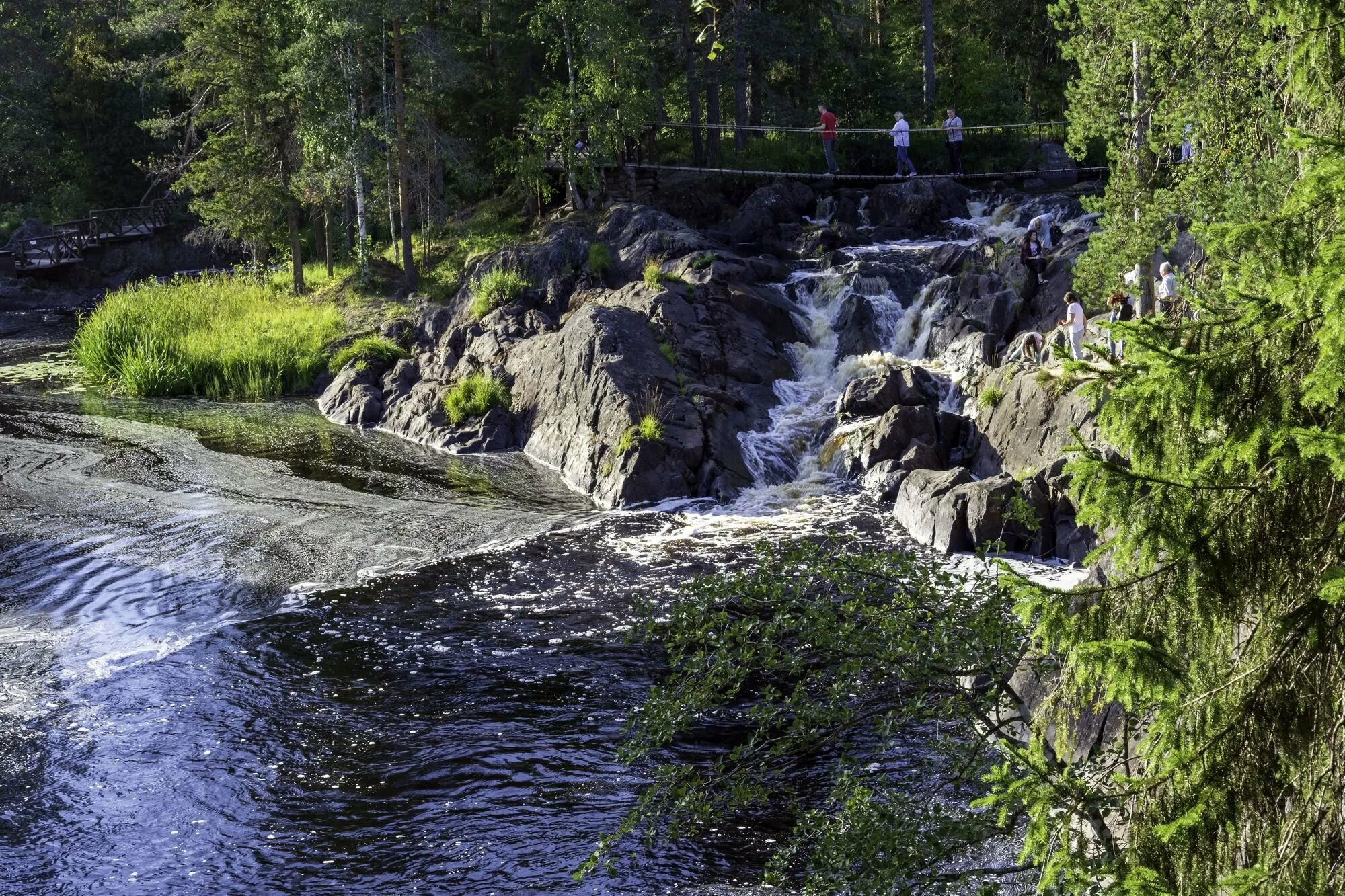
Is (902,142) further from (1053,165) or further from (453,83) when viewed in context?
(453,83)

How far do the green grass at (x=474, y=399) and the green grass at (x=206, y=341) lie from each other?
6.03m

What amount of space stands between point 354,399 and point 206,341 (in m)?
5.64

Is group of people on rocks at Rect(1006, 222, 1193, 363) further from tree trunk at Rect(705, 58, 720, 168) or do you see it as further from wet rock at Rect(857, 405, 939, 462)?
tree trunk at Rect(705, 58, 720, 168)

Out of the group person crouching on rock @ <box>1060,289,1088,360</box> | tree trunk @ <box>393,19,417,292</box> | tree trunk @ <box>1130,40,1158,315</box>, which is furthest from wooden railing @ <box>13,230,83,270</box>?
tree trunk @ <box>1130,40,1158,315</box>

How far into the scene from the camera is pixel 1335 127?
5.30m

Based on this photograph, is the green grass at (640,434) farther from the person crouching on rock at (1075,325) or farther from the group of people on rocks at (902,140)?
the group of people on rocks at (902,140)

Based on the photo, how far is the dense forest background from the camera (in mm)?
29906

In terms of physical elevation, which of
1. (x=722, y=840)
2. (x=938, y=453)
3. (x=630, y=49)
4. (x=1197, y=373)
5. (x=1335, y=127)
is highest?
(x=630, y=49)

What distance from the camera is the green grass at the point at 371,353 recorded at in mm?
26719

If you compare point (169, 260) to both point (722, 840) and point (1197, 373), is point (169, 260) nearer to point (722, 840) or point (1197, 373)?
point (722, 840)

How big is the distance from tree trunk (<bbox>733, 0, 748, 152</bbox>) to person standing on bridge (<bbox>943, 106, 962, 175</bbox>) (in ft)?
17.8

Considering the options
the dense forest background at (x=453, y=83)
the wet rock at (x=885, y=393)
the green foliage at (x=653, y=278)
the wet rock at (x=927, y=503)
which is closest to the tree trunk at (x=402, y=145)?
the dense forest background at (x=453, y=83)

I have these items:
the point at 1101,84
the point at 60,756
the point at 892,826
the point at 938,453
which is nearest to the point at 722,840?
the point at 892,826

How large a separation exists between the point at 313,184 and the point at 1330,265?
30.4 meters
